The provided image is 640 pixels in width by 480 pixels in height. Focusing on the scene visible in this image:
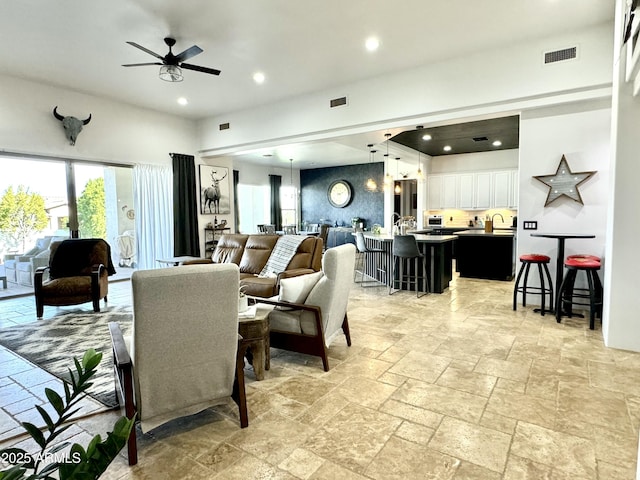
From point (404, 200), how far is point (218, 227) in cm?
589

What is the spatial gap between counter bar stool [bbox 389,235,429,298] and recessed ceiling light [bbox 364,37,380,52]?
2.64 meters

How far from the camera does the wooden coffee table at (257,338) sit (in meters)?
2.66

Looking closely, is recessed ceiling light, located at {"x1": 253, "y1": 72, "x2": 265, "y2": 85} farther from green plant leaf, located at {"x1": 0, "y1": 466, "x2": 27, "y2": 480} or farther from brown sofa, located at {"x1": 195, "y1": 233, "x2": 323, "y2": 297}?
green plant leaf, located at {"x1": 0, "y1": 466, "x2": 27, "y2": 480}

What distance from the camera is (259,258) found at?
5.06 metres

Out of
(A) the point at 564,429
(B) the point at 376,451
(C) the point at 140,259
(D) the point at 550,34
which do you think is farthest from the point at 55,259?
(D) the point at 550,34

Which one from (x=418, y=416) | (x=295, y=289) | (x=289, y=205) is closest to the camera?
(x=418, y=416)

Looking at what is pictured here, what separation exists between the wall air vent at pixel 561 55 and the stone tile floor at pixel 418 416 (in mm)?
3157

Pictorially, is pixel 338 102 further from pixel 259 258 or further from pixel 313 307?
pixel 313 307

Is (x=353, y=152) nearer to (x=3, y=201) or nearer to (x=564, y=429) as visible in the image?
(x=3, y=201)

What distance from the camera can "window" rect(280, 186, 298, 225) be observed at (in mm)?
12742

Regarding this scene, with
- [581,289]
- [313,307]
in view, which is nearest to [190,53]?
[313,307]

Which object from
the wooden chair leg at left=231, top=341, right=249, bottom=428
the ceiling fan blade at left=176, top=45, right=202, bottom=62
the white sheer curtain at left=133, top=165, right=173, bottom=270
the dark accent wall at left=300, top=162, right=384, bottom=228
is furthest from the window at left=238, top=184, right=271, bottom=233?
the wooden chair leg at left=231, top=341, right=249, bottom=428

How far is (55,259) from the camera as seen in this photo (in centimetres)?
502

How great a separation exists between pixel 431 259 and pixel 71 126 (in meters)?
6.23
